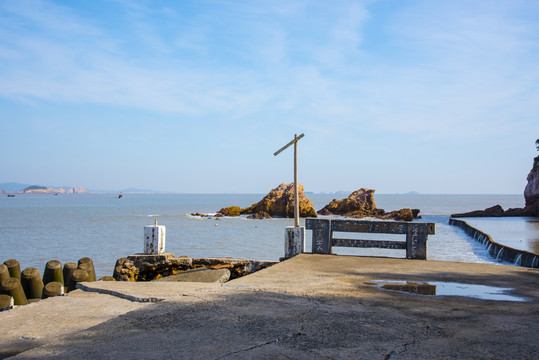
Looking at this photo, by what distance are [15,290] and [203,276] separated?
4.47 metres

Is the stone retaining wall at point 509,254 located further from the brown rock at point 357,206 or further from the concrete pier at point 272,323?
the brown rock at point 357,206

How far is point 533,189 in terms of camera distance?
69.9 meters

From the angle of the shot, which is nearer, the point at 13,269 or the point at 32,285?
the point at 32,285

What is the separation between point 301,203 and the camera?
68938 mm

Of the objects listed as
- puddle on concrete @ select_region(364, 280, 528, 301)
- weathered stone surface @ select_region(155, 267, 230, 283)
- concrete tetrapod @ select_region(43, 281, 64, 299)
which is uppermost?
puddle on concrete @ select_region(364, 280, 528, 301)

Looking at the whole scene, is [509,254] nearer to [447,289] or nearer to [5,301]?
[447,289]

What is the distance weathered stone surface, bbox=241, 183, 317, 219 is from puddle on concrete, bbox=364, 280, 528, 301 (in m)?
58.9

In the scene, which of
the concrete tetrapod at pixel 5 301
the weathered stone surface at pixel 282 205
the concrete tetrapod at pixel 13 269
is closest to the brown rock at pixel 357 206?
the weathered stone surface at pixel 282 205

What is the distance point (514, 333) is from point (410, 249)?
6.76 metres

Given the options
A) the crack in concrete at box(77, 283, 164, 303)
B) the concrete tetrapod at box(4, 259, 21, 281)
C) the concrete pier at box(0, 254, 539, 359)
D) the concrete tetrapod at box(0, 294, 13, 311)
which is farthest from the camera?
the concrete tetrapod at box(4, 259, 21, 281)

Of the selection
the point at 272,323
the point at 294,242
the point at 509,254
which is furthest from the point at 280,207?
the point at 272,323

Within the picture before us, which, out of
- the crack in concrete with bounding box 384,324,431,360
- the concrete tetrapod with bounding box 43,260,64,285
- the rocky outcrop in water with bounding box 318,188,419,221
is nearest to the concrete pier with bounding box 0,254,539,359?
the crack in concrete with bounding box 384,324,431,360

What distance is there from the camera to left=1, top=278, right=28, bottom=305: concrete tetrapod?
1096 cm

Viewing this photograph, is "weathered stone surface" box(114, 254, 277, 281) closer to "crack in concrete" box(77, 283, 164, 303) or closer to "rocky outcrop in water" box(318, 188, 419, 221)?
"crack in concrete" box(77, 283, 164, 303)
